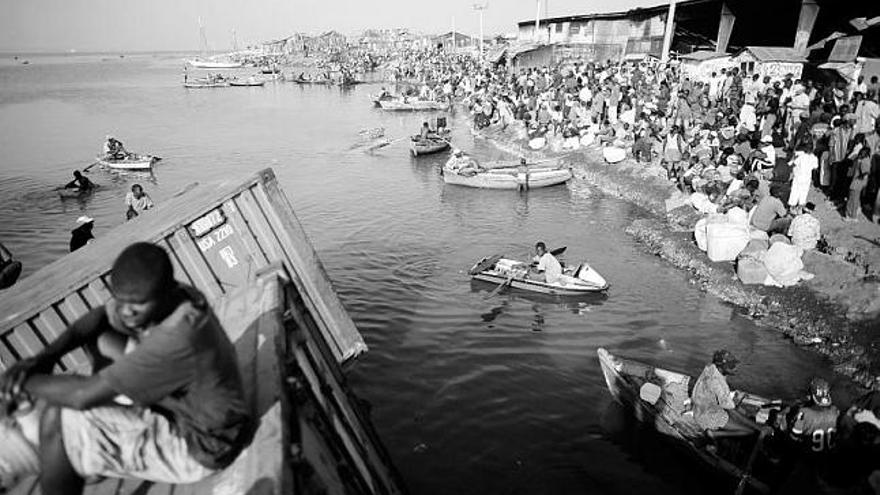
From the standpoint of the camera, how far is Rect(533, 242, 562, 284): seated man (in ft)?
47.6

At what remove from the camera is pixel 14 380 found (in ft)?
9.71

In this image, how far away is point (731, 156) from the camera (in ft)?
58.0

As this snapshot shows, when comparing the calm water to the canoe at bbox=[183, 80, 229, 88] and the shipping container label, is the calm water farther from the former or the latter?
the canoe at bbox=[183, 80, 229, 88]

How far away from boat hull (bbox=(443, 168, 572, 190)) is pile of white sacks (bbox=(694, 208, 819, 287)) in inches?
381

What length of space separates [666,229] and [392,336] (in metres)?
10.6

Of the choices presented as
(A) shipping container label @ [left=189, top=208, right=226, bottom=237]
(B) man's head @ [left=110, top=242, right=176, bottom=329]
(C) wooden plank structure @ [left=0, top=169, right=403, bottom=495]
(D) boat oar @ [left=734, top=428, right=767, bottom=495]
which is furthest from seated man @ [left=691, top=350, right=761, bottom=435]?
(B) man's head @ [left=110, top=242, right=176, bottom=329]

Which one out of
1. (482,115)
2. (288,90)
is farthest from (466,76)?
(288,90)

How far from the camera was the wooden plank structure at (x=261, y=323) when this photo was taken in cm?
349

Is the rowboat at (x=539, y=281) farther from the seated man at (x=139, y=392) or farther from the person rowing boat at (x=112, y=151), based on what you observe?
the person rowing boat at (x=112, y=151)

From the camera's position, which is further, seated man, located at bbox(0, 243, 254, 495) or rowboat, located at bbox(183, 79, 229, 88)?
rowboat, located at bbox(183, 79, 229, 88)

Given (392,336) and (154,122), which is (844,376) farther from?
(154,122)

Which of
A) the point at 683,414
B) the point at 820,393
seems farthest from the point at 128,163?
→ the point at 820,393

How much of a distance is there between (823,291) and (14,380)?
14599mm

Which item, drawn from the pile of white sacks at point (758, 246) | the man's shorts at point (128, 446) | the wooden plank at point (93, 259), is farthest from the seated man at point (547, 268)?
the man's shorts at point (128, 446)
